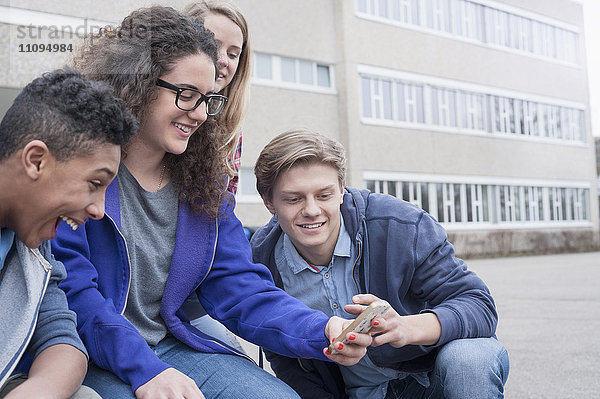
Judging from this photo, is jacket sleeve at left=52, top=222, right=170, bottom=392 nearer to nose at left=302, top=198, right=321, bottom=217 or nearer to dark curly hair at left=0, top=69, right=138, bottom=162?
dark curly hair at left=0, top=69, right=138, bottom=162

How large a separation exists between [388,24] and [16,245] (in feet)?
71.3

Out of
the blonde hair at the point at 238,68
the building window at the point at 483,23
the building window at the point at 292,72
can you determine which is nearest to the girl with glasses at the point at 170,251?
the blonde hair at the point at 238,68

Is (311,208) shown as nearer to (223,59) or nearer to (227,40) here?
(223,59)

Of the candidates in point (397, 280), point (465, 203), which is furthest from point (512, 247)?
point (397, 280)

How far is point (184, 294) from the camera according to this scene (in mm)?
2334

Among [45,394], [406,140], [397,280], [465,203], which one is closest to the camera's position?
[45,394]

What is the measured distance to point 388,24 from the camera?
22578 millimetres

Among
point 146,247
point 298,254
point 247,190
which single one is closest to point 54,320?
point 146,247

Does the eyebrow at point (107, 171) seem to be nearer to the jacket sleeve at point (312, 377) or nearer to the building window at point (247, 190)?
the jacket sleeve at point (312, 377)

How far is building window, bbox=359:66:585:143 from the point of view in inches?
868

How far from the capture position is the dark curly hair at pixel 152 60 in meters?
2.29

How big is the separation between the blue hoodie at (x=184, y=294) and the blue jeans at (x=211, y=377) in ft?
0.11

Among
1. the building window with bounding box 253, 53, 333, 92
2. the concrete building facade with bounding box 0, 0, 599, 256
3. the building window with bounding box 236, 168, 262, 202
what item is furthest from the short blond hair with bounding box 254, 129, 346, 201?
the building window with bounding box 253, 53, 333, 92

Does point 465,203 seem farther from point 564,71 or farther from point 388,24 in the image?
point 564,71
